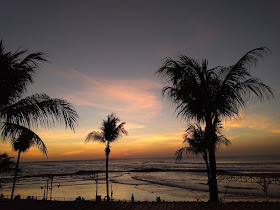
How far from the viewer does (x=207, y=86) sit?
27.4 ft

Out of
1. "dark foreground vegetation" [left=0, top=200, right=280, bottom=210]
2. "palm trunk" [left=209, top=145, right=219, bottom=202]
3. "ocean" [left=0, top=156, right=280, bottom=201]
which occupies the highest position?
"palm trunk" [left=209, top=145, right=219, bottom=202]

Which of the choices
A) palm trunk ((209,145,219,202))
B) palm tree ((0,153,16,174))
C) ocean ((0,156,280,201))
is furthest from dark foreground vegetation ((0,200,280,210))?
palm tree ((0,153,16,174))

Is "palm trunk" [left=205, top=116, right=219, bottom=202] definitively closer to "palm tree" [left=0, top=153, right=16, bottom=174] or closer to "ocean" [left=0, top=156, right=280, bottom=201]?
"ocean" [left=0, top=156, right=280, bottom=201]

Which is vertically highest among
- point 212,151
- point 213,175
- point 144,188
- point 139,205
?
point 212,151

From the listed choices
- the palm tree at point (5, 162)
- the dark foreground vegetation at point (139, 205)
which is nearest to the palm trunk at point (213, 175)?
the dark foreground vegetation at point (139, 205)

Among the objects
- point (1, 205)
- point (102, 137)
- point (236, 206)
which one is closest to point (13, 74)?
point (1, 205)

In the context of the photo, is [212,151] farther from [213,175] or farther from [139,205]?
[139,205]

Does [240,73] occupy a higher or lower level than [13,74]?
higher

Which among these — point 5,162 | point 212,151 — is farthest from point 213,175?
point 5,162

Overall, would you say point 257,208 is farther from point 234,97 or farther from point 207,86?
point 207,86

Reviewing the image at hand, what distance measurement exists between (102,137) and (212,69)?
17.7 m

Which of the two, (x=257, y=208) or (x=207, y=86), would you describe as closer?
(x=257, y=208)

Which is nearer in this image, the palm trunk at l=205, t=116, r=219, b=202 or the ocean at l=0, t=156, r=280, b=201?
the palm trunk at l=205, t=116, r=219, b=202

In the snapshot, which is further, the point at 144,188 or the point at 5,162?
the point at 144,188
